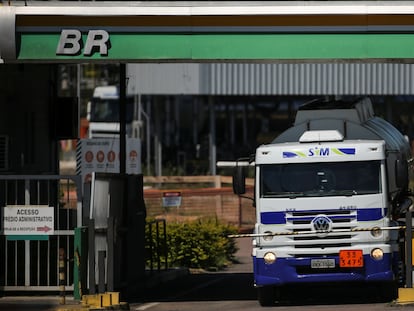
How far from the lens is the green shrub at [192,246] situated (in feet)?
84.6

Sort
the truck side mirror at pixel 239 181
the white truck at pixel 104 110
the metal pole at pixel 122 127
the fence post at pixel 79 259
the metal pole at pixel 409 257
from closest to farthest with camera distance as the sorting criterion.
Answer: the metal pole at pixel 409 257
the fence post at pixel 79 259
the truck side mirror at pixel 239 181
the metal pole at pixel 122 127
the white truck at pixel 104 110

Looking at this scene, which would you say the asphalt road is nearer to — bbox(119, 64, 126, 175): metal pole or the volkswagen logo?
the volkswagen logo

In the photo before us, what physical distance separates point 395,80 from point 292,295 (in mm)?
31792

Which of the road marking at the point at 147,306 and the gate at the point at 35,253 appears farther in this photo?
the gate at the point at 35,253

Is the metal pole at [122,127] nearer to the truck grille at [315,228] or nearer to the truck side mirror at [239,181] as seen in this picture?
the truck side mirror at [239,181]

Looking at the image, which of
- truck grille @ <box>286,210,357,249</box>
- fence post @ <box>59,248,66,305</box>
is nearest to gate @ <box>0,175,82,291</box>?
fence post @ <box>59,248,66,305</box>

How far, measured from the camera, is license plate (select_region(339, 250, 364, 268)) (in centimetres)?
1770

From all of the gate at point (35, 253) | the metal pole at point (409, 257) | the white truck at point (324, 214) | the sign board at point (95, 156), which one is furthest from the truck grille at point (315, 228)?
the sign board at point (95, 156)

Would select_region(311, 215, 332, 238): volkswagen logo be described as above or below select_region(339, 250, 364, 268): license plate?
above

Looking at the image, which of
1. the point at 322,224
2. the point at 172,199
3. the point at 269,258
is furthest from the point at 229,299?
the point at 172,199

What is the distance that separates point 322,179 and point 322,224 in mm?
812

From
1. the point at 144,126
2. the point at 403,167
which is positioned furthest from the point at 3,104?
the point at 144,126

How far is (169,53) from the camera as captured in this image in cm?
1780

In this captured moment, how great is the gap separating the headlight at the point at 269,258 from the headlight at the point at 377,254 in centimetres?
165
